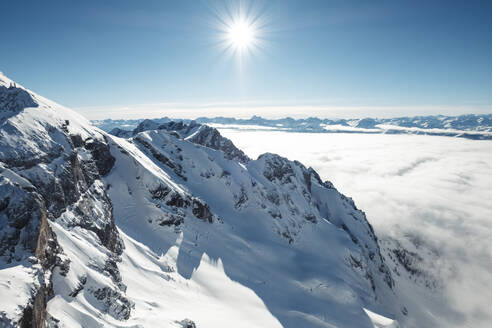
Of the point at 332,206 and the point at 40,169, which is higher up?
the point at 40,169

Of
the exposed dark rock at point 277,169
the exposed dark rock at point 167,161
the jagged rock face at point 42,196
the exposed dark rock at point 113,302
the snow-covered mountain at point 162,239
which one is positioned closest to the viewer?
the jagged rock face at point 42,196

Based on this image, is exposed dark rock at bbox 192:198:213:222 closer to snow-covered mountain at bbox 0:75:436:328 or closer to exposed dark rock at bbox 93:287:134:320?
snow-covered mountain at bbox 0:75:436:328

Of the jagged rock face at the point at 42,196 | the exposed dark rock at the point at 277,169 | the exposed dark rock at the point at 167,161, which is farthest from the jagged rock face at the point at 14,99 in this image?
the exposed dark rock at the point at 277,169

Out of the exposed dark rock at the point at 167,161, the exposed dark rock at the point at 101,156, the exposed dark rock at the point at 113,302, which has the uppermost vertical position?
the exposed dark rock at the point at 101,156

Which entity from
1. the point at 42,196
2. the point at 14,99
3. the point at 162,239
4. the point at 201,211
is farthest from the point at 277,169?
the point at 42,196

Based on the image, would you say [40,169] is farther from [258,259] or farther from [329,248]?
[329,248]

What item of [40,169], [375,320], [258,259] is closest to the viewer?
[40,169]

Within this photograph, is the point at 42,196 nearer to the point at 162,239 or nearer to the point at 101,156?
the point at 162,239

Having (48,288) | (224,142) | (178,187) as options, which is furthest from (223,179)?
(48,288)

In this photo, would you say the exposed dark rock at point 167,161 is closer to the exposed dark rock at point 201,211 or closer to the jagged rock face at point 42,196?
the exposed dark rock at point 201,211
